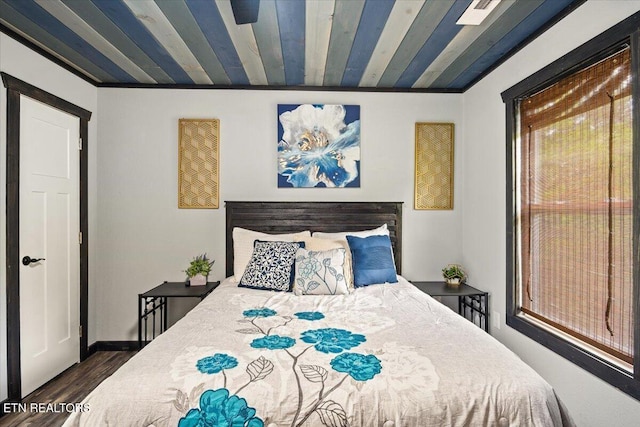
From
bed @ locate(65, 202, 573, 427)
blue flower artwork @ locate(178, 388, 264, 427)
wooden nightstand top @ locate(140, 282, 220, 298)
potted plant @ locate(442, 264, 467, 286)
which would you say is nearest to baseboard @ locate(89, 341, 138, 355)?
wooden nightstand top @ locate(140, 282, 220, 298)

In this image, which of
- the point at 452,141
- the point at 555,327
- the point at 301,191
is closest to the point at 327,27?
the point at 301,191

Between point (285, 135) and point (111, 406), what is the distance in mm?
2692

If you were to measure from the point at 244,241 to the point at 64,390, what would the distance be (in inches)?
67.1

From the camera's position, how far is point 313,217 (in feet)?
11.8

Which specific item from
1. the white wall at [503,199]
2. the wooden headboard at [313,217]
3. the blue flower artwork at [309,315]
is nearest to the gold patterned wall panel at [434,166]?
the white wall at [503,199]

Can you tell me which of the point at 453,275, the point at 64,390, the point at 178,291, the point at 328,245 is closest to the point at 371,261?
the point at 328,245

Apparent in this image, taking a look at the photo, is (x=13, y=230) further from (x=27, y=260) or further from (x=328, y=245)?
(x=328, y=245)

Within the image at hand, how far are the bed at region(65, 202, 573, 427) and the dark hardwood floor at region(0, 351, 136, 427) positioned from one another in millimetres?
1241

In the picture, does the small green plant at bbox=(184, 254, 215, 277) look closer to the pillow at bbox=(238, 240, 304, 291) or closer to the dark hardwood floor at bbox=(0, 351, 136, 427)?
the pillow at bbox=(238, 240, 304, 291)

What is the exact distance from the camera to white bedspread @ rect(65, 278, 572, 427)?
1.35 m

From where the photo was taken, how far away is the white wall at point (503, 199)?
1948mm

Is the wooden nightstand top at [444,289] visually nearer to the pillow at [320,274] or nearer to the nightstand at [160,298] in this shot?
the pillow at [320,274]

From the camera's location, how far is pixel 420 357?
1.63 meters

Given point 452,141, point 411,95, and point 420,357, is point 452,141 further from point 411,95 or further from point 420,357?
point 420,357
